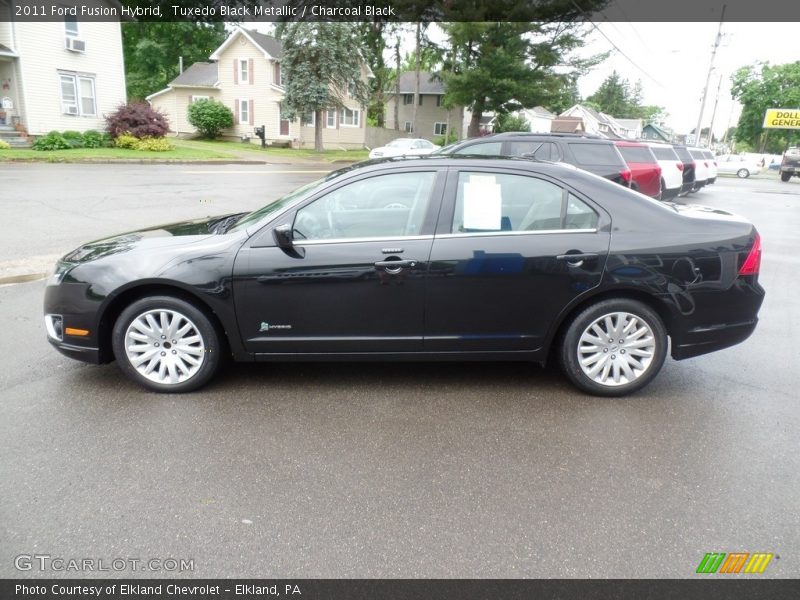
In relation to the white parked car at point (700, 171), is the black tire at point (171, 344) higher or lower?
lower

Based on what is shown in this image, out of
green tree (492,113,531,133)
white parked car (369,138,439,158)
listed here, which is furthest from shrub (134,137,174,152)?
green tree (492,113,531,133)

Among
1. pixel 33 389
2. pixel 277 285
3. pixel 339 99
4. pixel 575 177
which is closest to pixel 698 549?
pixel 575 177

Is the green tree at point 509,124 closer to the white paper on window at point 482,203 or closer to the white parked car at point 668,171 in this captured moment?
the white parked car at point 668,171

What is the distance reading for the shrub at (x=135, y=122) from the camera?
2816 centimetres

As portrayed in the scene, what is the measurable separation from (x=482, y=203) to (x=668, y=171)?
36.7 feet

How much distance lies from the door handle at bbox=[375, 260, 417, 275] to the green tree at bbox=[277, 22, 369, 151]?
1309 inches

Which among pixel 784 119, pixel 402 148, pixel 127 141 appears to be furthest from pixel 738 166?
pixel 127 141

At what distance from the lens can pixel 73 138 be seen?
85.7 feet

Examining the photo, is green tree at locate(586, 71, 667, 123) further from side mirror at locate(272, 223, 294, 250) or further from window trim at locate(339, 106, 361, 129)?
side mirror at locate(272, 223, 294, 250)

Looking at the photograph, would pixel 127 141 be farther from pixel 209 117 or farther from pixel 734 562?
pixel 734 562

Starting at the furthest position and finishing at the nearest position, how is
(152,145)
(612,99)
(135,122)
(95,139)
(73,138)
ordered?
(612,99)
(135,122)
(152,145)
(95,139)
(73,138)

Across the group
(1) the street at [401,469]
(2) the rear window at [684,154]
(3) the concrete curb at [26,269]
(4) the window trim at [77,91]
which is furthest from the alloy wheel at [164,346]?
(4) the window trim at [77,91]

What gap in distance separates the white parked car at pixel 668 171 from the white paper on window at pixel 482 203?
10.1m

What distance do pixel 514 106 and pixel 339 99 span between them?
11.3 m
